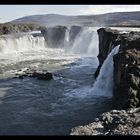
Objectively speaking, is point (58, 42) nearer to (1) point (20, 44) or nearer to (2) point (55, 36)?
(2) point (55, 36)

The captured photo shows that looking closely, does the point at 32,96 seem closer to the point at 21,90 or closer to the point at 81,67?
the point at 21,90

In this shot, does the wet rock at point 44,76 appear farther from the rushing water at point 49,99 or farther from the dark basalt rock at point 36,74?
the rushing water at point 49,99

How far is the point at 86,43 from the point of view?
39.4 metres

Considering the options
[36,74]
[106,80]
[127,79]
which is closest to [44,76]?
[36,74]

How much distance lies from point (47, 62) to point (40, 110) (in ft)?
53.8

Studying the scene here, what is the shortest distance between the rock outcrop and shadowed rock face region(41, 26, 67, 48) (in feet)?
112

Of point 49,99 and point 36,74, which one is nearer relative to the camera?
point 49,99

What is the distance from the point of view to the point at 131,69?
532 inches

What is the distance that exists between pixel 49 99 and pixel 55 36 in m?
31.1

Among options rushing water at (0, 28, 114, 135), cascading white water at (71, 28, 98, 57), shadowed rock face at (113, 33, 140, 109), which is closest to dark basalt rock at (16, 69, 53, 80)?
rushing water at (0, 28, 114, 135)

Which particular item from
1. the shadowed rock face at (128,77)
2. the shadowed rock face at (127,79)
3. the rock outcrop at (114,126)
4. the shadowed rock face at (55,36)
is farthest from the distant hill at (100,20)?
the rock outcrop at (114,126)

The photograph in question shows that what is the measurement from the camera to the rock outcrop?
9.75 metres
